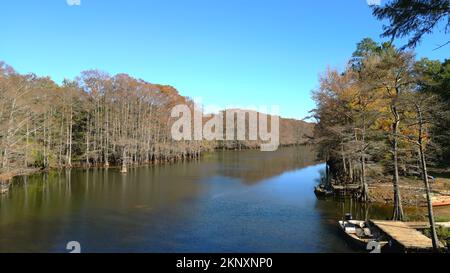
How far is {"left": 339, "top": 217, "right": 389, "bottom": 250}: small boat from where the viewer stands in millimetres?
13380

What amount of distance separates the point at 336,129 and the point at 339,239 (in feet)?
32.3

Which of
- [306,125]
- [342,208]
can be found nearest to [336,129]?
[342,208]

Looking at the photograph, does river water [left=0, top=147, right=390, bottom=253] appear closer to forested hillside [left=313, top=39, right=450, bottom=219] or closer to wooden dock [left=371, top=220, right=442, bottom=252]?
wooden dock [left=371, top=220, right=442, bottom=252]

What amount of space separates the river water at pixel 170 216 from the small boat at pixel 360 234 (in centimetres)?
47

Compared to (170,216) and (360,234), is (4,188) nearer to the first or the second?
(170,216)

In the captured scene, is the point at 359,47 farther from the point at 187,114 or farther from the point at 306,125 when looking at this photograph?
the point at 306,125

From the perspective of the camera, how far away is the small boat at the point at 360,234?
527 inches

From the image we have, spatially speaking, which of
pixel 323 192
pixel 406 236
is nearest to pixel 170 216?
pixel 406 236

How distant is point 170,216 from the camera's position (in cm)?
1881

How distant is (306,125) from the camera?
120m

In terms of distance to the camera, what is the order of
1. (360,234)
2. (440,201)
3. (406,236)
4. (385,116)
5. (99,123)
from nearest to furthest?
(406,236)
(360,234)
(385,116)
(440,201)
(99,123)

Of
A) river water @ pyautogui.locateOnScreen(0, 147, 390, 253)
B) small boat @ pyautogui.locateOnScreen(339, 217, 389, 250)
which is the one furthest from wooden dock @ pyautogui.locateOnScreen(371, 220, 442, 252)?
river water @ pyautogui.locateOnScreen(0, 147, 390, 253)

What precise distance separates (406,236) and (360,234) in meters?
2.01

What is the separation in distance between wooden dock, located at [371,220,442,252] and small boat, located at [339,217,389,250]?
1.32 feet
